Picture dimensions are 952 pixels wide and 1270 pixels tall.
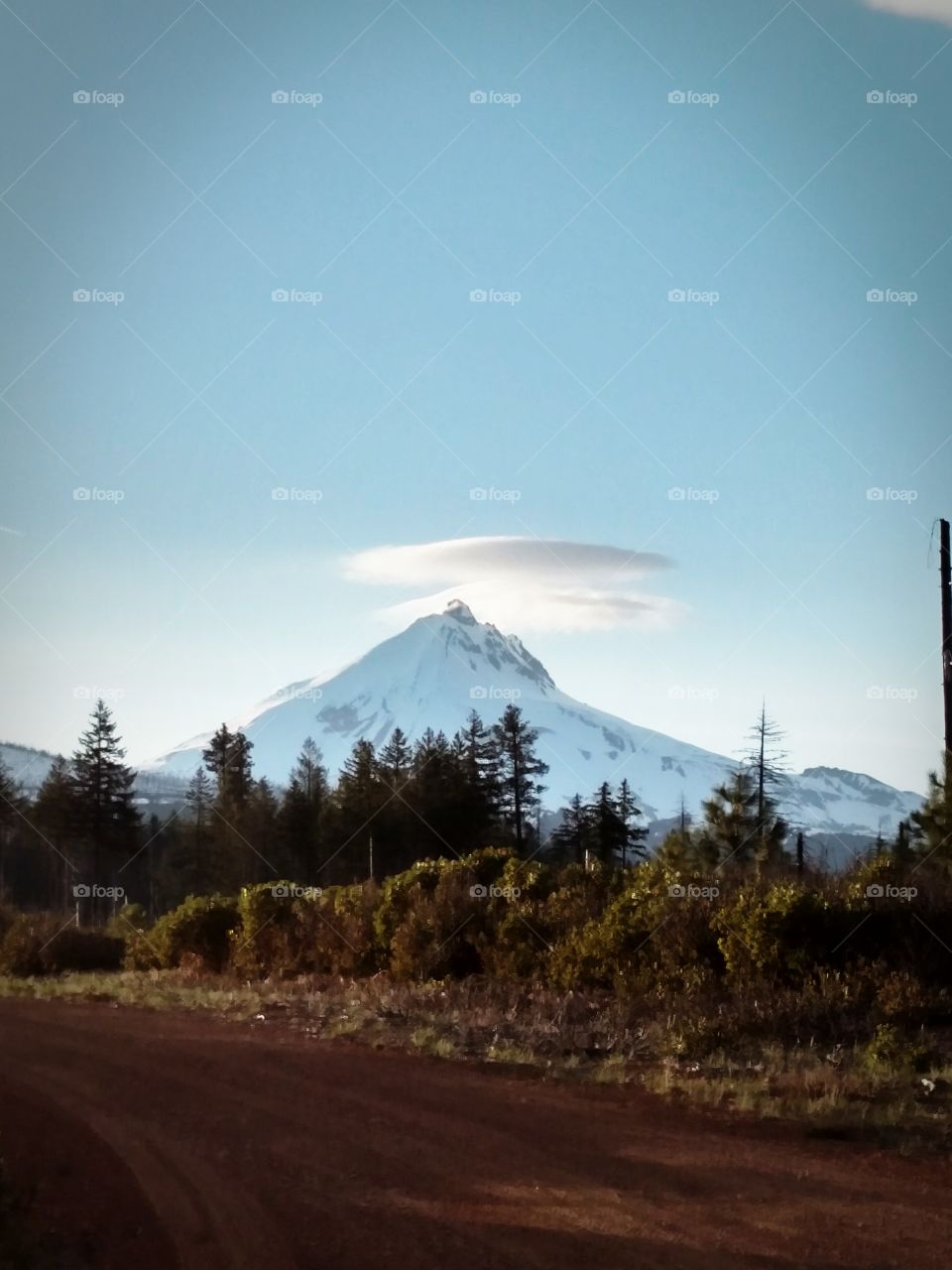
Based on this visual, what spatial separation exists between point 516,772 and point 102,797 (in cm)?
1784

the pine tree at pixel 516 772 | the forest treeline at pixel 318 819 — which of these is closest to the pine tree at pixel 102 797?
the forest treeline at pixel 318 819

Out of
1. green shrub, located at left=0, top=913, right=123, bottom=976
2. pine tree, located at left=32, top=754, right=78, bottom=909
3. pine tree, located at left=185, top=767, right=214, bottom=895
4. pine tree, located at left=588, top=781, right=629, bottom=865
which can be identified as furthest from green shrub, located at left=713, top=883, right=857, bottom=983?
pine tree, located at left=185, top=767, right=214, bottom=895

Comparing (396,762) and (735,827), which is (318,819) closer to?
(396,762)

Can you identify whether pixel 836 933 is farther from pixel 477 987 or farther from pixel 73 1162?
pixel 73 1162

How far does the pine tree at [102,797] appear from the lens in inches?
2201

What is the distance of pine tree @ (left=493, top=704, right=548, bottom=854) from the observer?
53469 mm

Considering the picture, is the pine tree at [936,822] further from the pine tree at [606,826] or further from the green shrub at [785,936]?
the pine tree at [606,826]

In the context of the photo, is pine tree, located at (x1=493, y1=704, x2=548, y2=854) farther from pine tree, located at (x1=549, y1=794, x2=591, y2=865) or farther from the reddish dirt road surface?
the reddish dirt road surface

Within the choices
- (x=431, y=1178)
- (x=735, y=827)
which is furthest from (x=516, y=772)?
(x=431, y=1178)

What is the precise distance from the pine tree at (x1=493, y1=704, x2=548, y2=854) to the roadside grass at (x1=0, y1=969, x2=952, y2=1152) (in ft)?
104

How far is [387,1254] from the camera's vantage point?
7039mm

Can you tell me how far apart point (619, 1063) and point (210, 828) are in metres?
48.2

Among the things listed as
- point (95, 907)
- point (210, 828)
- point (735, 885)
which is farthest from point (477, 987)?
point (95, 907)

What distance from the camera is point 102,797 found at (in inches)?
2221
